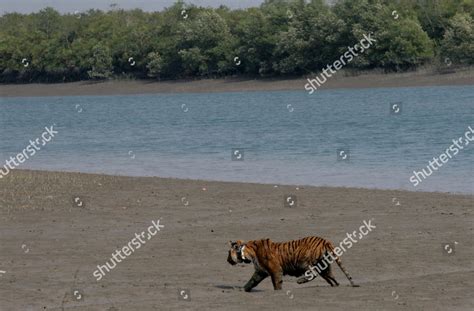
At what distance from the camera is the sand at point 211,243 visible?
12.5 meters

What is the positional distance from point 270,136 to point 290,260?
104 feet

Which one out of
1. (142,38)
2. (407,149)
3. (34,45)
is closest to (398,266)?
(407,149)

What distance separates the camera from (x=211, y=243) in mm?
16422

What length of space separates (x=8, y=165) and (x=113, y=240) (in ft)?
60.8
